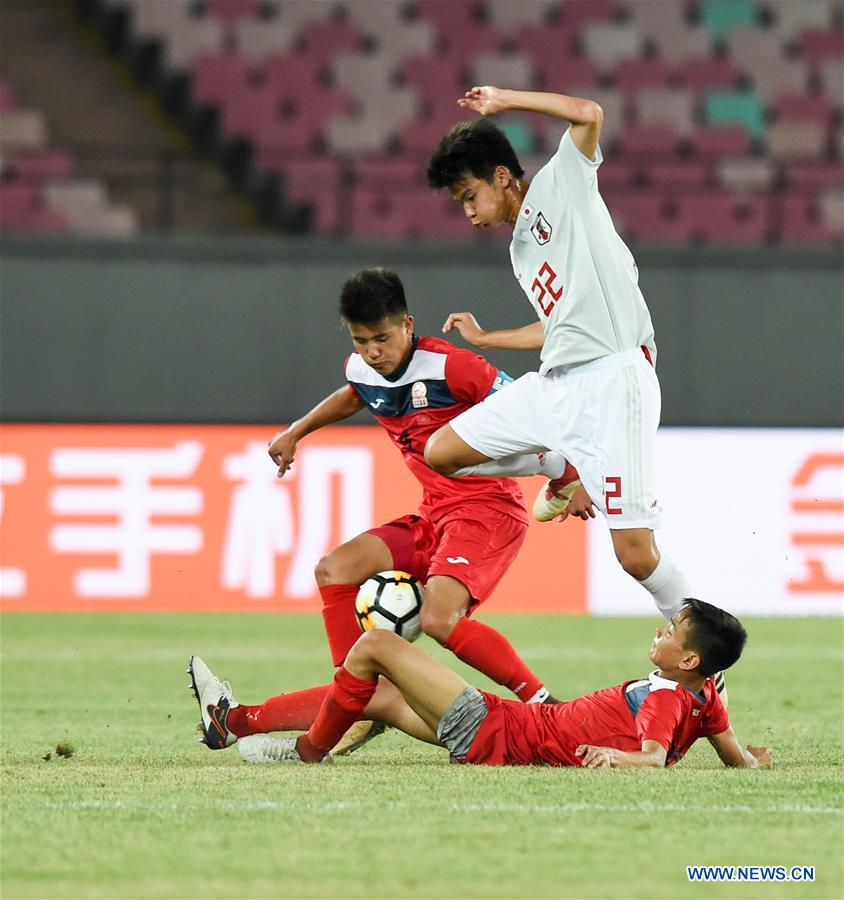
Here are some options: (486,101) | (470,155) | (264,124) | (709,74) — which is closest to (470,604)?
(470,155)

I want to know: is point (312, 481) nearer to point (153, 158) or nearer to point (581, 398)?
point (153, 158)

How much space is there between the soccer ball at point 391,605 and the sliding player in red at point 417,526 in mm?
56

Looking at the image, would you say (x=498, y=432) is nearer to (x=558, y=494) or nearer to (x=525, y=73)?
(x=558, y=494)

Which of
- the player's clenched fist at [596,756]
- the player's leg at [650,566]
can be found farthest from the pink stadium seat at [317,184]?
the player's clenched fist at [596,756]

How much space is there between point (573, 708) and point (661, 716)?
0.95 ft

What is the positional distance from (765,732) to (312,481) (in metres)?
5.57

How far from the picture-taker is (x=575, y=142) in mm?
5449

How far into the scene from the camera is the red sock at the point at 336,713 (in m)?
5.22

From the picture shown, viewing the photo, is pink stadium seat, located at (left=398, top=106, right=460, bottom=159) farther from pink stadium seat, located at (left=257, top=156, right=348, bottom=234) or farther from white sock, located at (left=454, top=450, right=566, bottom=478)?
white sock, located at (left=454, top=450, right=566, bottom=478)

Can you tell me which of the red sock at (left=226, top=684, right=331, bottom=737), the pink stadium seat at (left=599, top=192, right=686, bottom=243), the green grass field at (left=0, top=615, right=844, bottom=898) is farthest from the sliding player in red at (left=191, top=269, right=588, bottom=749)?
the pink stadium seat at (left=599, top=192, right=686, bottom=243)

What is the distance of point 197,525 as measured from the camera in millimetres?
11445

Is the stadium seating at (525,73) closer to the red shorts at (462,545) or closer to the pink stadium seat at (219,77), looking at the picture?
the pink stadium seat at (219,77)

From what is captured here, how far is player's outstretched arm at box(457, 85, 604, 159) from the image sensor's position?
505cm

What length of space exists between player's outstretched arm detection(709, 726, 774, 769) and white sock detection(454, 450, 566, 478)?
3.63ft
